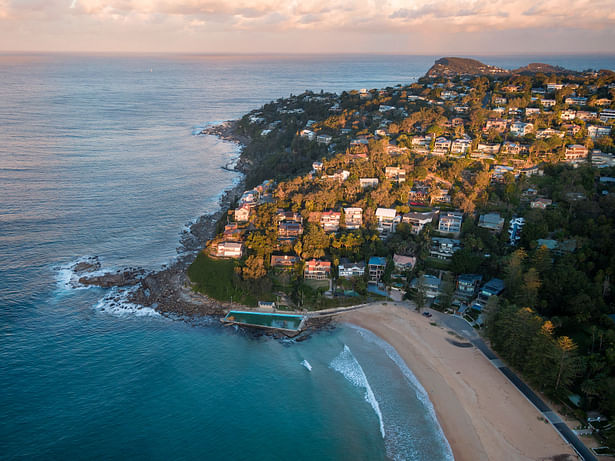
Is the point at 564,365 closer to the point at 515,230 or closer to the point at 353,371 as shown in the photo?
the point at 353,371

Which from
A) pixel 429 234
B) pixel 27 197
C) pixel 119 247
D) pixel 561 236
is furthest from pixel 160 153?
pixel 561 236

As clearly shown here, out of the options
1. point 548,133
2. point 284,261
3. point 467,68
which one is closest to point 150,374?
point 284,261

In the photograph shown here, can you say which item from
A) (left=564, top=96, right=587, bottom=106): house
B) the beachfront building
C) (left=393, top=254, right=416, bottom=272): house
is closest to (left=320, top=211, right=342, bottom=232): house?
the beachfront building

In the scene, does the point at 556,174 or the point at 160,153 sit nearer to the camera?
the point at 556,174

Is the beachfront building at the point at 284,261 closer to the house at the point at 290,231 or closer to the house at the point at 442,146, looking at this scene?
the house at the point at 290,231

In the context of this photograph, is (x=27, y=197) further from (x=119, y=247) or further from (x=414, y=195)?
(x=414, y=195)

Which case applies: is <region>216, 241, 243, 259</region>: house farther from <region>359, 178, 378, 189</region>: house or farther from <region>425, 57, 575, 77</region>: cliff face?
<region>425, 57, 575, 77</region>: cliff face
